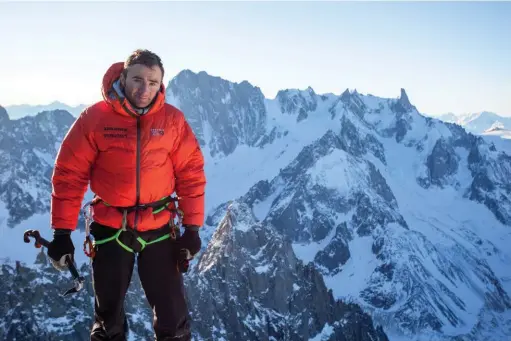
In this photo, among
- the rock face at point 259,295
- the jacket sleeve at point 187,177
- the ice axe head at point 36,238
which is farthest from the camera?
the rock face at point 259,295

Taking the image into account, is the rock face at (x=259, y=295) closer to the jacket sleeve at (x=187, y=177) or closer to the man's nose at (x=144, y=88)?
the jacket sleeve at (x=187, y=177)

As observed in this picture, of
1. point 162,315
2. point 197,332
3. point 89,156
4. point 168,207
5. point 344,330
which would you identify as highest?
point 89,156

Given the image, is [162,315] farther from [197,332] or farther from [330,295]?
[330,295]

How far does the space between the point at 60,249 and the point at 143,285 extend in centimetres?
171

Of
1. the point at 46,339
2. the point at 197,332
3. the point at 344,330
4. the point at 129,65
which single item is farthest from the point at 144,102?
the point at 344,330

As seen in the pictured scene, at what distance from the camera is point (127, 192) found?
340 inches

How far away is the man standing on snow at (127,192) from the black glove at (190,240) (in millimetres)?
20

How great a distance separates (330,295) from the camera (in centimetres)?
19362

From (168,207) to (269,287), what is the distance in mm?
169968

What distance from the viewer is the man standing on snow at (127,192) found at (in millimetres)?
8594

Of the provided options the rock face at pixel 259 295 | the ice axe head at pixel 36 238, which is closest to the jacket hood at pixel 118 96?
the ice axe head at pixel 36 238

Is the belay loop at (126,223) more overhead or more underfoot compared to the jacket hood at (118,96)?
more underfoot

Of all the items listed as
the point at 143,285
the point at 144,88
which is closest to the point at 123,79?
the point at 144,88

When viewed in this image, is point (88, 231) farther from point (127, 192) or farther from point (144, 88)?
point (144, 88)
